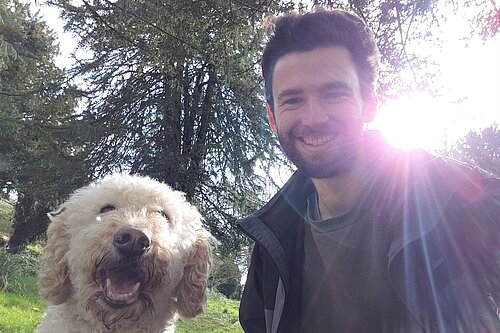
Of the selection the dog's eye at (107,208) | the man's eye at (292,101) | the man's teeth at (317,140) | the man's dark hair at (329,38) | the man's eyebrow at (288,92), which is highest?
the man's dark hair at (329,38)

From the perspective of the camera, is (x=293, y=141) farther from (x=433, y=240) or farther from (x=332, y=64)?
(x=433, y=240)

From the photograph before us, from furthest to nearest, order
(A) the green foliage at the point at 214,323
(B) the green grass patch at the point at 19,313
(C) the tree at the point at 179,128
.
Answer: (C) the tree at the point at 179,128 → (A) the green foliage at the point at 214,323 → (B) the green grass patch at the point at 19,313

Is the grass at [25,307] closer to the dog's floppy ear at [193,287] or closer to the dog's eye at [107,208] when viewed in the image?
the dog's floppy ear at [193,287]

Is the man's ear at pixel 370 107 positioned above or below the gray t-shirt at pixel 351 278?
above

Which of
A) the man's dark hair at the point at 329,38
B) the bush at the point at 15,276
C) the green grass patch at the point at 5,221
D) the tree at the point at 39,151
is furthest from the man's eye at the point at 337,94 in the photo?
the green grass patch at the point at 5,221

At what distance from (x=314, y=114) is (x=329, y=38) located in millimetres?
448

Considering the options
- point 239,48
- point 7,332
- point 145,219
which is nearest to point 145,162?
point 239,48

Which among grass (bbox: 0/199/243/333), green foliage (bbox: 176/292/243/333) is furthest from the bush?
green foliage (bbox: 176/292/243/333)

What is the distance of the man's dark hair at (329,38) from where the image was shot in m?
2.57

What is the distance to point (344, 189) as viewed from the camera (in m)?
2.52

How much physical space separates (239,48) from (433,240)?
5574mm

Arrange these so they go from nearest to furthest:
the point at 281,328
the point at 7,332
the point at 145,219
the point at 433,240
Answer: the point at 433,240, the point at 281,328, the point at 145,219, the point at 7,332

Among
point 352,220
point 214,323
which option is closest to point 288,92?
point 352,220

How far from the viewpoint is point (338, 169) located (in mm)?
2494
